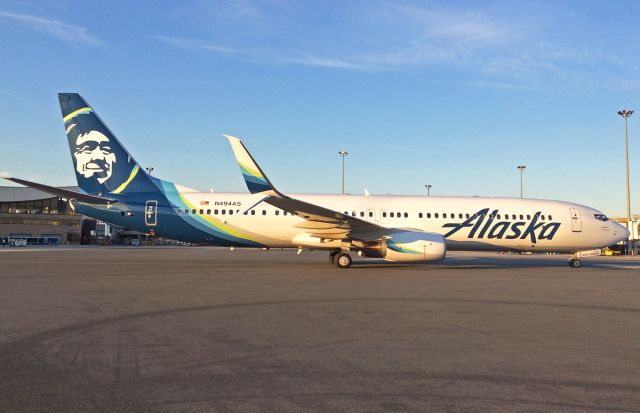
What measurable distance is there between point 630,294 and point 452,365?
31.1 ft

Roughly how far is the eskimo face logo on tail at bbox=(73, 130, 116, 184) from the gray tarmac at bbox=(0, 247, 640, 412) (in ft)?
33.4

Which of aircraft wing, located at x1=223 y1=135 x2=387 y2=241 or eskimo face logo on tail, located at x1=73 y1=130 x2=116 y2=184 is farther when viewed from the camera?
eskimo face logo on tail, located at x1=73 y1=130 x2=116 y2=184

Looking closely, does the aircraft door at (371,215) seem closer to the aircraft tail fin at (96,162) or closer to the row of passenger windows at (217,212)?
the row of passenger windows at (217,212)

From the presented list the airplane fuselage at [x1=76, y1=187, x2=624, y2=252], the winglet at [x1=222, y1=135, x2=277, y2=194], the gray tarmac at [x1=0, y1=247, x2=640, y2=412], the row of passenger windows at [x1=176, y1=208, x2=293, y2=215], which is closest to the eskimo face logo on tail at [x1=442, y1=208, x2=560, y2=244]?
the airplane fuselage at [x1=76, y1=187, x2=624, y2=252]

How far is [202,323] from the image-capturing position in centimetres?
759

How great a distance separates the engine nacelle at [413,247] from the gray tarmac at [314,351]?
21.0ft

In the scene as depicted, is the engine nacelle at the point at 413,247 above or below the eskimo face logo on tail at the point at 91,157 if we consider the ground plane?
below

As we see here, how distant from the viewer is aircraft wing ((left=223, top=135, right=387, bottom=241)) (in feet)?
55.1

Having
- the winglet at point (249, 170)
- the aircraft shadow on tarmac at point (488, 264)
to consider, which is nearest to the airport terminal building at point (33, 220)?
the aircraft shadow on tarmac at point (488, 264)

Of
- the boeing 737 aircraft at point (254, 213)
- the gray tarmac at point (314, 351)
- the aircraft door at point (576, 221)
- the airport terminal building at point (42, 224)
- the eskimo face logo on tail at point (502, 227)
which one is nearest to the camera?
the gray tarmac at point (314, 351)

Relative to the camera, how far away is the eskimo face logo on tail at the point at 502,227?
21406 mm

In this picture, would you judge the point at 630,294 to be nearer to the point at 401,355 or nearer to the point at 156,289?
the point at 401,355

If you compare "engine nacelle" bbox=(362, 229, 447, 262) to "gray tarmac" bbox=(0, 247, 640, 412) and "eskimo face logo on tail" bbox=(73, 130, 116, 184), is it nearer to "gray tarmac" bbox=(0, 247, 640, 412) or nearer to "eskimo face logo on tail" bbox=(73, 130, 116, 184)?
"gray tarmac" bbox=(0, 247, 640, 412)

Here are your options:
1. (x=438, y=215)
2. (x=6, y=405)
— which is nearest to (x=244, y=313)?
(x=6, y=405)
